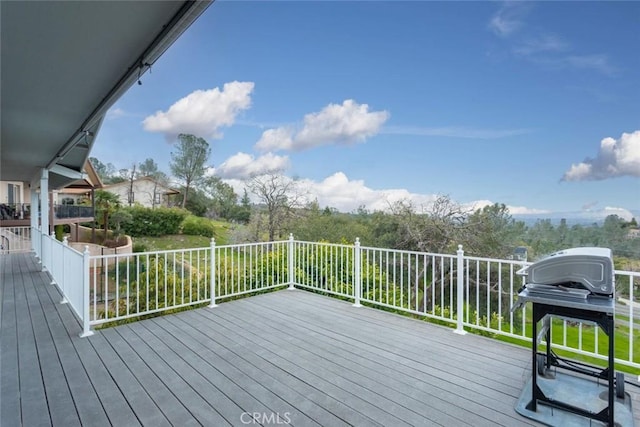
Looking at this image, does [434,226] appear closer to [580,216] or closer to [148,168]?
[580,216]

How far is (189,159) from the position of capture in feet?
73.3

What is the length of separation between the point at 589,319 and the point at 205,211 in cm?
2061

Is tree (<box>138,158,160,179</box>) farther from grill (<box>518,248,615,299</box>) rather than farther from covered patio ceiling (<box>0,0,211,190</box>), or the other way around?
grill (<box>518,248,615,299</box>)

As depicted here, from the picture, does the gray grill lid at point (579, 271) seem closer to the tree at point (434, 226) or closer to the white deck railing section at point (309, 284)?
the white deck railing section at point (309, 284)

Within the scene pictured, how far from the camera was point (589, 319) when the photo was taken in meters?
2.05

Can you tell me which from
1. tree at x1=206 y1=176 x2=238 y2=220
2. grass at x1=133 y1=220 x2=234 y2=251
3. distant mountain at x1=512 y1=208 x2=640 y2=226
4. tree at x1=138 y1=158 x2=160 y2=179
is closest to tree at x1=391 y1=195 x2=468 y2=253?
distant mountain at x1=512 y1=208 x2=640 y2=226

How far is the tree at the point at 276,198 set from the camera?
1245 cm

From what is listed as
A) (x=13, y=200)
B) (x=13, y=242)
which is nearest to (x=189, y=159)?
(x=13, y=200)

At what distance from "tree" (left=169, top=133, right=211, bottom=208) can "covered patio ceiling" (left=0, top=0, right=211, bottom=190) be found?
1817cm

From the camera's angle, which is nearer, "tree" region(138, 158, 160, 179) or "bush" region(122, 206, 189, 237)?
"bush" region(122, 206, 189, 237)

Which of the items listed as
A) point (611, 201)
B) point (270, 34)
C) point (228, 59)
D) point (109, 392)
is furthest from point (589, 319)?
point (228, 59)

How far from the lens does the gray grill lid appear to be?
6.75 feet

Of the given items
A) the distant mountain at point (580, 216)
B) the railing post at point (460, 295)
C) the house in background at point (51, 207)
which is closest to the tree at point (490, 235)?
the distant mountain at point (580, 216)

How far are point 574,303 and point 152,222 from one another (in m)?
20.1
